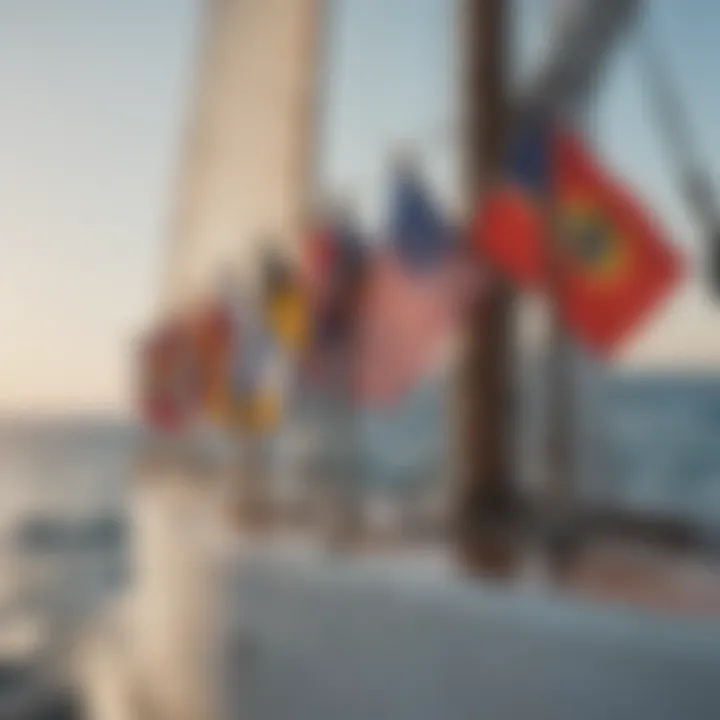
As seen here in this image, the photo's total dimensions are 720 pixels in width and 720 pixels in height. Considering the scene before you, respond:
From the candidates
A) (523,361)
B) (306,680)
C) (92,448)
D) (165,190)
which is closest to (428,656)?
(306,680)

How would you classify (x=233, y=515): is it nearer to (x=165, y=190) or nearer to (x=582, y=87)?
(x=165, y=190)

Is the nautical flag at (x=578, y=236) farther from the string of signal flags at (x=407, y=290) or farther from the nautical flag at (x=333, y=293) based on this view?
the nautical flag at (x=333, y=293)

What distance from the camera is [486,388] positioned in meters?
0.93

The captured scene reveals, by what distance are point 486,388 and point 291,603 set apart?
0.23 metres

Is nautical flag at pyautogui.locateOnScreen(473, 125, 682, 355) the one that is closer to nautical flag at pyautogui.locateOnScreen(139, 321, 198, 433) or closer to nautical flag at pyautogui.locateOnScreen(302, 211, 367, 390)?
nautical flag at pyautogui.locateOnScreen(302, 211, 367, 390)

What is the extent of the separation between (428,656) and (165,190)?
18.1 inches

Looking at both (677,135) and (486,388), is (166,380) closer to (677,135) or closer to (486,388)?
(486,388)

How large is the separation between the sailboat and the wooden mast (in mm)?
33

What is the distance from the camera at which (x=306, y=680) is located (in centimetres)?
96

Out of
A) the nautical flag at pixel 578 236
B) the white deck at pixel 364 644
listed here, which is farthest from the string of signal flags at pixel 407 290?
the white deck at pixel 364 644

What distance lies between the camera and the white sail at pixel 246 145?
1049mm

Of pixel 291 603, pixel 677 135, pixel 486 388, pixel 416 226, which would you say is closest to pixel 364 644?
pixel 291 603

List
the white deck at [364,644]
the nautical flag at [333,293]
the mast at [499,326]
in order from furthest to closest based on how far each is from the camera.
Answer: the nautical flag at [333,293] → the mast at [499,326] → the white deck at [364,644]

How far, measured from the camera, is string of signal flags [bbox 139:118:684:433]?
88cm
